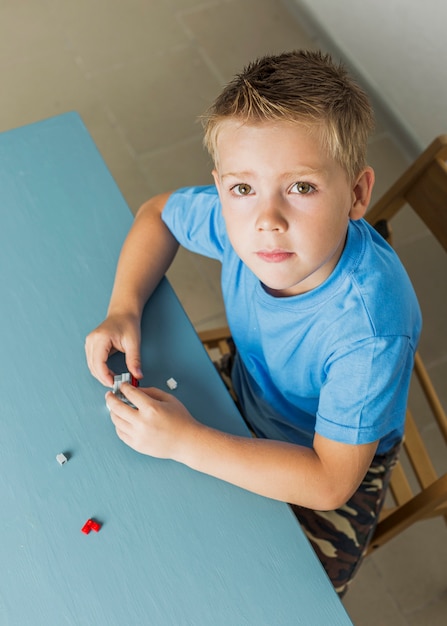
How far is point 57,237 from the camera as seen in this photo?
1095mm

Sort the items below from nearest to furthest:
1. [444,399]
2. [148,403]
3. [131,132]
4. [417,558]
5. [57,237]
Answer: [148,403], [57,237], [417,558], [444,399], [131,132]

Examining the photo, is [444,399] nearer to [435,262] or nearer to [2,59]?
[435,262]

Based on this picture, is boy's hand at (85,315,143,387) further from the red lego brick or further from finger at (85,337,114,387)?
the red lego brick

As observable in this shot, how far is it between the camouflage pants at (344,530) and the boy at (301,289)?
8.5 inches

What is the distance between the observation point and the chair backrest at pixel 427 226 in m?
1.16

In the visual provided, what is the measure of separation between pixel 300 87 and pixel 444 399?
1.29 metres

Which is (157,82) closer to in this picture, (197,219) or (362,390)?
(197,219)

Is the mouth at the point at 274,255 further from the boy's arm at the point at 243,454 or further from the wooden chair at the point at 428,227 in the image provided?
the wooden chair at the point at 428,227

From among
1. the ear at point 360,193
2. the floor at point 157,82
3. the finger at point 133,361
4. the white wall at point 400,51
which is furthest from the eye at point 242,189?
the white wall at point 400,51

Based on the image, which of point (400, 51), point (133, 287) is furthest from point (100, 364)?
point (400, 51)

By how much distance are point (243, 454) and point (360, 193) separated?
38cm

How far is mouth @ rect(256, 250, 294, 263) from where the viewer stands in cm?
90

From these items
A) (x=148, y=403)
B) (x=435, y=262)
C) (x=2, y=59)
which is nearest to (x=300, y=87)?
(x=148, y=403)

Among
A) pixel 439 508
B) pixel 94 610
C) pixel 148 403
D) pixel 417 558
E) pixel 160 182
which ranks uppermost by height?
pixel 160 182
